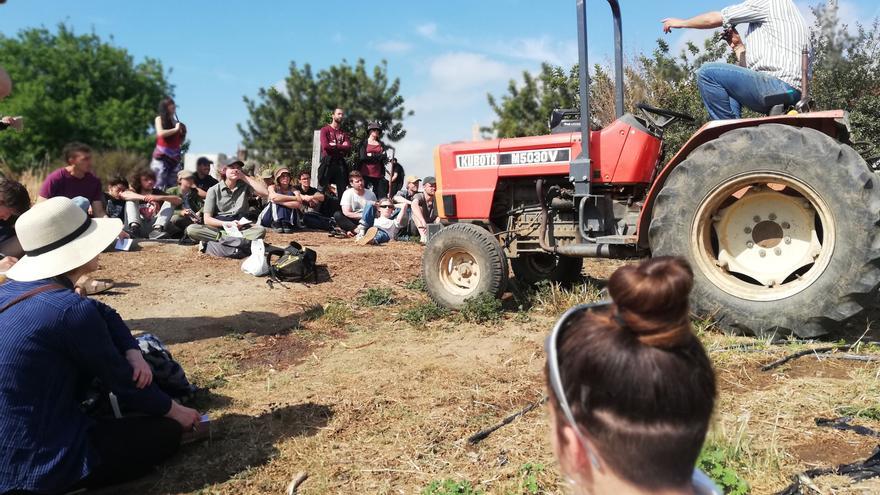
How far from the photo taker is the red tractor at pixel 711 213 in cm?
399

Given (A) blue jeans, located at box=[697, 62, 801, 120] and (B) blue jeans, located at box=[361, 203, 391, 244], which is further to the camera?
(B) blue jeans, located at box=[361, 203, 391, 244]

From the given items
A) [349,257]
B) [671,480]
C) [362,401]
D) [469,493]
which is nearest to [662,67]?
[349,257]

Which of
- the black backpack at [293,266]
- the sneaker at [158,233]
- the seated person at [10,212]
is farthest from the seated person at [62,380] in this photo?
the sneaker at [158,233]

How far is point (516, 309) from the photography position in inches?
237

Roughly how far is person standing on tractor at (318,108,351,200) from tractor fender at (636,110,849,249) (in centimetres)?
724

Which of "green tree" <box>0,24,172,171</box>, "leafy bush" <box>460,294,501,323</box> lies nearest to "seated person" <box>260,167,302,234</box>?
"leafy bush" <box>460,294,501,323</box>

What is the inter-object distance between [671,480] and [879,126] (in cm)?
1052

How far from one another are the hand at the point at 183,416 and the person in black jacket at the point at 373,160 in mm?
8303

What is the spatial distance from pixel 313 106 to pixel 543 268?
17875 millimetres

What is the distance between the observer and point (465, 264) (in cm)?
610

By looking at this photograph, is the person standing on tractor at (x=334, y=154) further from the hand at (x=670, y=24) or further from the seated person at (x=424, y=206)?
the hand at (x=670, y=24)

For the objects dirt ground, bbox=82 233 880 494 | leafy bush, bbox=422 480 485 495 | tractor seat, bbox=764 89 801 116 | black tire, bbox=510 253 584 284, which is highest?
tractor seat, bbox=764 89 801 116

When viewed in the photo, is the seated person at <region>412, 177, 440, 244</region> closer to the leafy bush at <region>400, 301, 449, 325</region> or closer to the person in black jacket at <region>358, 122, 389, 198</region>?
the person in black jacket at <region>358, 122, 389, 198</region>

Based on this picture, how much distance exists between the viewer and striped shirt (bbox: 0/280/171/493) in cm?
268
